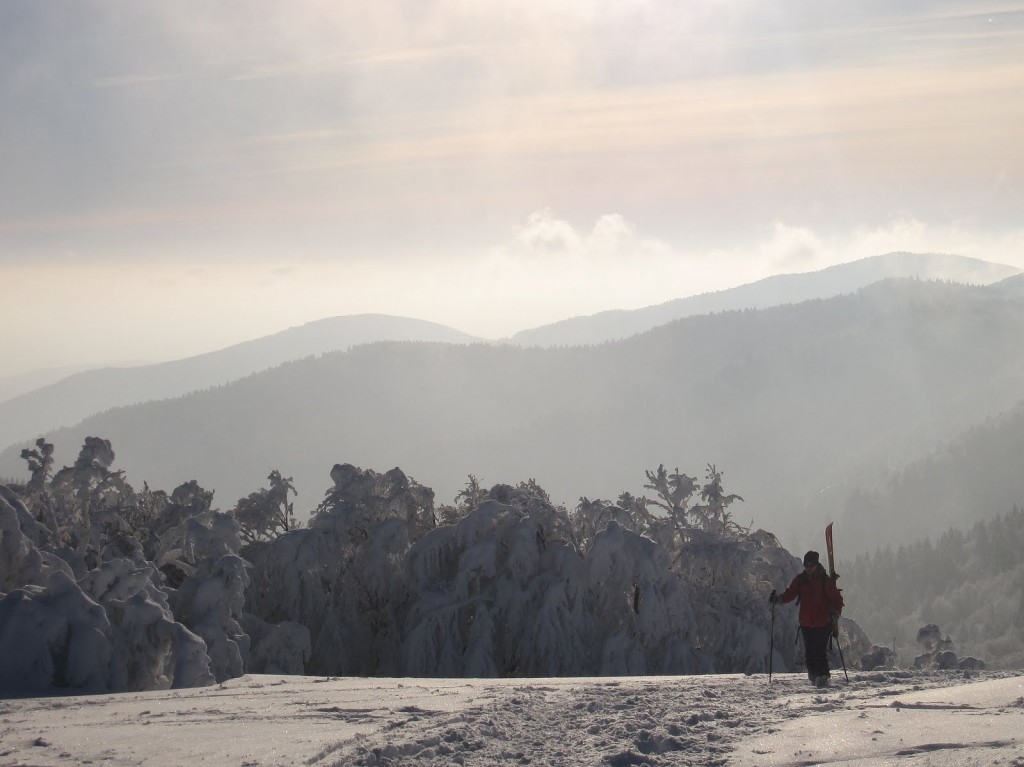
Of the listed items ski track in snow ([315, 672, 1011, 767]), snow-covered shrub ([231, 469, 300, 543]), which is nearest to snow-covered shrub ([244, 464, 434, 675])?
snow-covered shrub ([231, 469, 300, 543])

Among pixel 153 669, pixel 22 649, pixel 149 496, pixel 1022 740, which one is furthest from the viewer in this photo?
pixel 149 496

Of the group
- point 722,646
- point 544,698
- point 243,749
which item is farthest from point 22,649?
point 722,646

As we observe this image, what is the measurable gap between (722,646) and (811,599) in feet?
32.4

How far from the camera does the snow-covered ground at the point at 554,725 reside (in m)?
6.07

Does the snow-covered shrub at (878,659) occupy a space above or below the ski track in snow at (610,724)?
below

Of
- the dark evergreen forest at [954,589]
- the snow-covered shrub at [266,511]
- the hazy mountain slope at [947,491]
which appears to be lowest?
the dark evergreen forest at [954,589]

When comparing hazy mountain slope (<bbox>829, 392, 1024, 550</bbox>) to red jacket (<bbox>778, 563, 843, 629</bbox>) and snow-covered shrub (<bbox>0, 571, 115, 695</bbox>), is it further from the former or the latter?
snow-covered shrub (<bbox>0, 571, 115, 695</bbox>)

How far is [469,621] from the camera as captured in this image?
18.7 m

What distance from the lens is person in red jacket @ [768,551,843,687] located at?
9.50 m

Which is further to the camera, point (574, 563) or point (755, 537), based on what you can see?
point (755, 537)

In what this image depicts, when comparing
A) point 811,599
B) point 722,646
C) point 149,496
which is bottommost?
point 722,646

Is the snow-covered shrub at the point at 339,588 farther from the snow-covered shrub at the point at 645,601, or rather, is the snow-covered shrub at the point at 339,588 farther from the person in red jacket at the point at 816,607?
the person in red jacket at the point at 816,607

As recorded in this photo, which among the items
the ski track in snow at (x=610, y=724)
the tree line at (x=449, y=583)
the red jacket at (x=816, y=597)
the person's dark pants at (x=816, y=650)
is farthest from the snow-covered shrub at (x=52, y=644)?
the person's dark pants at (x=816, y=650)

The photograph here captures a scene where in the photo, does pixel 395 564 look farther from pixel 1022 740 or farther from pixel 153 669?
pixel 1022 740
